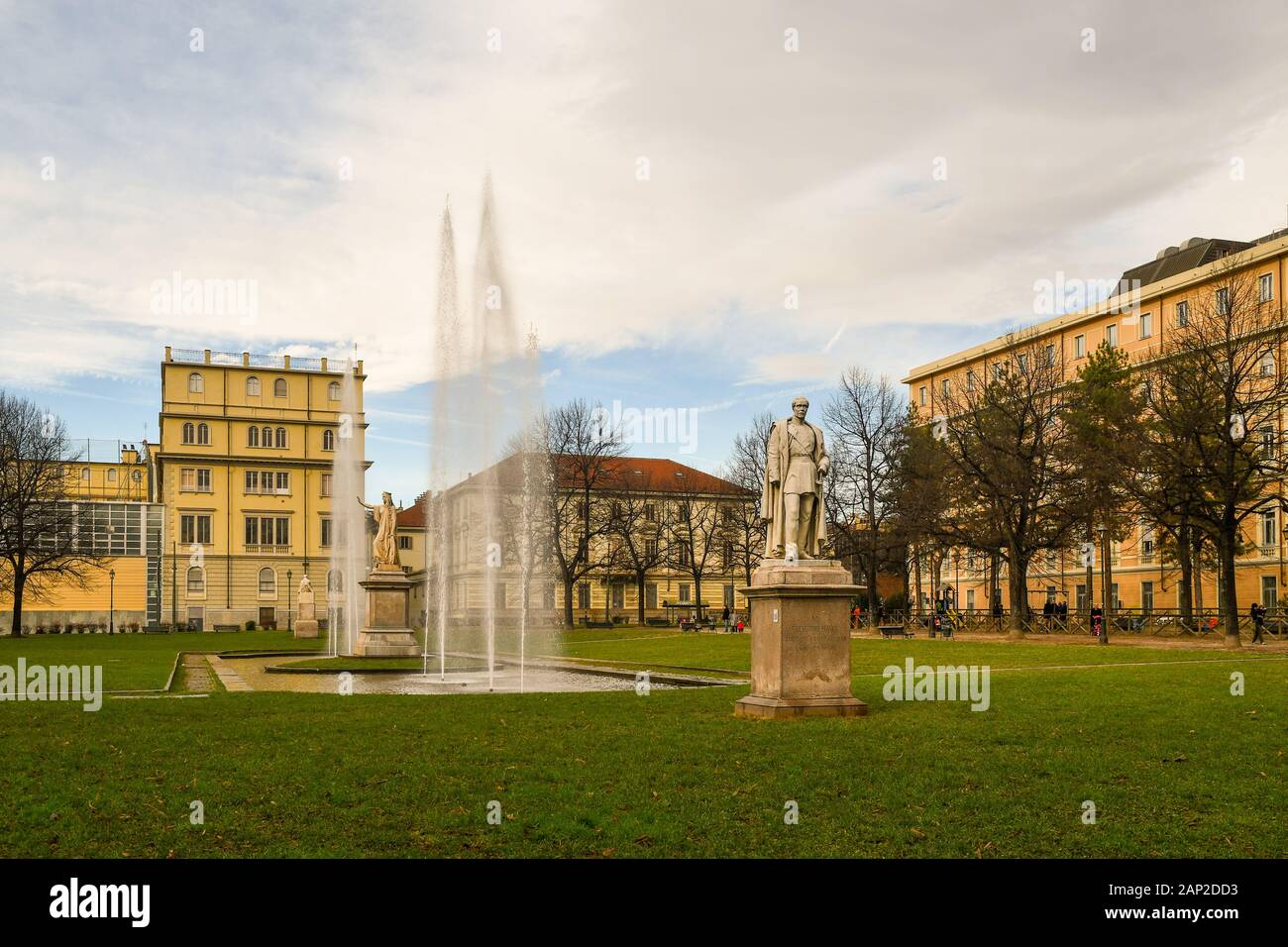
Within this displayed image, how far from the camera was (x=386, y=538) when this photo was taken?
33.7 meters

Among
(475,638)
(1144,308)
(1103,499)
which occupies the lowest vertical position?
(475,638)

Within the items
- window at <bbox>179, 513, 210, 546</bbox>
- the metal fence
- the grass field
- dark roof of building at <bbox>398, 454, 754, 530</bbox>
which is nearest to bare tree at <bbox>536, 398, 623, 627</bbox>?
dark roof of building at <bbox>398, 454, 754, 530</bbox>

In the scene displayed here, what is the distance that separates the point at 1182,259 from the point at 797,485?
75.1 meters

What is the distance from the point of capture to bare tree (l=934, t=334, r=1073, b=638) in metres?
45.2

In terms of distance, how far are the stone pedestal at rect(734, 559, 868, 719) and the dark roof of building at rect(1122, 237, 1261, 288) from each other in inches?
2759

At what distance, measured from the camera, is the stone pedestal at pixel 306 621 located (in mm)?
56219

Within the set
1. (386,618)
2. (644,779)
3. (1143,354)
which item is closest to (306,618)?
(386,618)

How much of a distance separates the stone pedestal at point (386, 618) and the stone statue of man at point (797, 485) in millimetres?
19044

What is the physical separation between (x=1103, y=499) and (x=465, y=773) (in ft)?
123
